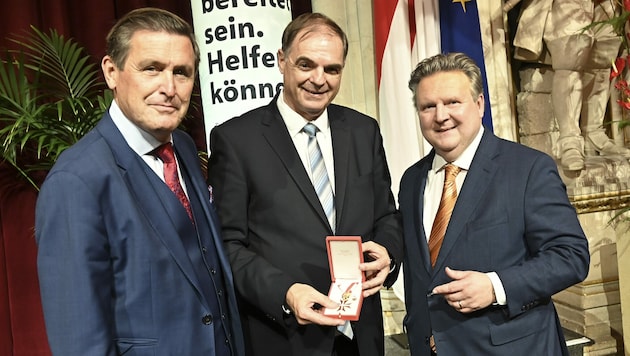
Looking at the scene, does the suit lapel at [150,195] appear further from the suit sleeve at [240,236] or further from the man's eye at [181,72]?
the suit sleeve at [240,236]

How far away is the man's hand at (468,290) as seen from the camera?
1.74m

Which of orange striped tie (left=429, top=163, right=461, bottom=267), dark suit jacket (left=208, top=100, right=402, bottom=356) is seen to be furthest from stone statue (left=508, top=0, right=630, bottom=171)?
dark suit jacket (left=208, top=100, right=402, bottom=356)

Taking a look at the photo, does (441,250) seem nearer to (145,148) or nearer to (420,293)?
(420,293)

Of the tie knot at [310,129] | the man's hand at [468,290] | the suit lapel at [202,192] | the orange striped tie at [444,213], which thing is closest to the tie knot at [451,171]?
the orange striped tie at [444,213]

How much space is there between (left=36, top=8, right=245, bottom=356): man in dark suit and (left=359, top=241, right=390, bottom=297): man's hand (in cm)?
46

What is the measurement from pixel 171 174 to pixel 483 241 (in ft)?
3.18

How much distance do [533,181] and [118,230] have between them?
122 centimetres

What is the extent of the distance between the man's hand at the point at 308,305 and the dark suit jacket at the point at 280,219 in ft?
0.40

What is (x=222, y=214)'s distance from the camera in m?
1.99

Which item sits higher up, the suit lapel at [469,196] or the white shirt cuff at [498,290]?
the suit lapel at [469,196]

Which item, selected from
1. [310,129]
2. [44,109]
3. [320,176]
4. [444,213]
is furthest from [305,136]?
[44,109]

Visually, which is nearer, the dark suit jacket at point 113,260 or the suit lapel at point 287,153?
the dark suit jacket at point 113,260

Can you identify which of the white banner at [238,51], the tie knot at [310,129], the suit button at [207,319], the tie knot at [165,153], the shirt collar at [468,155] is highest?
the white banner at [238,51]

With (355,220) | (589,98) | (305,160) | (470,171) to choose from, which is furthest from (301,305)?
(589,98)
